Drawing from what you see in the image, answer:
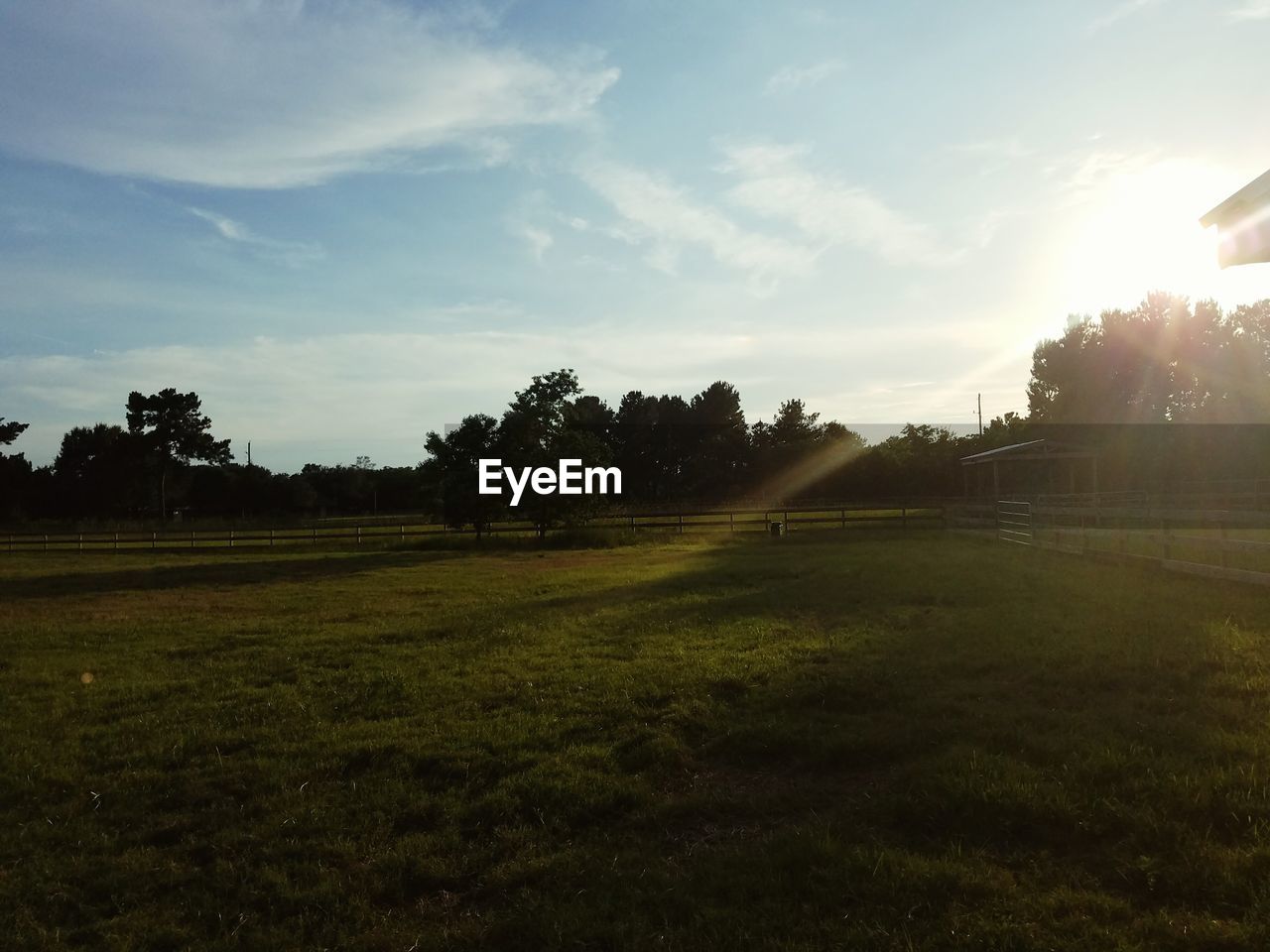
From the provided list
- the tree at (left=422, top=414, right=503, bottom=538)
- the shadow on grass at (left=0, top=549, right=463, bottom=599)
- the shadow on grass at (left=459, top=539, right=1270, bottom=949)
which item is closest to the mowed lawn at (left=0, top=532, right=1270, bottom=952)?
the shadow on grass at (left=459, top=539, right=1270, bottom=949)

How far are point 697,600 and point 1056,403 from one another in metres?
51.3

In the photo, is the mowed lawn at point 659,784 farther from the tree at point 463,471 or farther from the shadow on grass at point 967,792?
the tree at point 463,471

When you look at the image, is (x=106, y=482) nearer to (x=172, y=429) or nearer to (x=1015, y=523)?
(x=172, y=429)

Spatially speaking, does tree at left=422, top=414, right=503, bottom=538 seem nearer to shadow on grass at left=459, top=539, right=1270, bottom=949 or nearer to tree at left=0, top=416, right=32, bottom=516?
shadow on grass at left=459, top=539, right=1270, bottom=949

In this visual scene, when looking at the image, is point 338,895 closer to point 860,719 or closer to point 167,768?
point 167,768

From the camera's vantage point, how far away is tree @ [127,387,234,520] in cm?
5841

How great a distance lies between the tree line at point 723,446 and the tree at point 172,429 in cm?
12

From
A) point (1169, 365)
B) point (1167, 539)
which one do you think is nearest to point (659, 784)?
point (1167, 539)

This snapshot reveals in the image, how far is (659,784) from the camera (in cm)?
472

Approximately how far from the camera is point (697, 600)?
11.8 meters

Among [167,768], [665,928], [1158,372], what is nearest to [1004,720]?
[665,928]

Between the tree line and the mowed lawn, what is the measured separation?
19.9 meters

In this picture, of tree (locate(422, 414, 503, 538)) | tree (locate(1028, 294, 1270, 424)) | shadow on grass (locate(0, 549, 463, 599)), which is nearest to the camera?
shadow on grass (locate(0, 549, 463, 599))

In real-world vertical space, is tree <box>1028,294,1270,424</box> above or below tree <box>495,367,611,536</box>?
above
